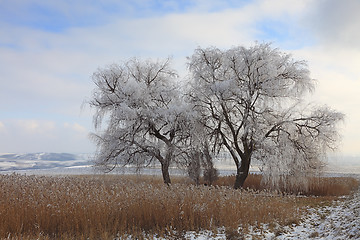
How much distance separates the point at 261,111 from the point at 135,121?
7.34m

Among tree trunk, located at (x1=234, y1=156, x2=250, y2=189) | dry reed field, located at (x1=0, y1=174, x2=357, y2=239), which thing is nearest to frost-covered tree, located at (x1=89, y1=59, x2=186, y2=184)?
tree trunk, located at (x1=234, y1=156, x2=250, y2=189)

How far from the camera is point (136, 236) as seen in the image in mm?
7230

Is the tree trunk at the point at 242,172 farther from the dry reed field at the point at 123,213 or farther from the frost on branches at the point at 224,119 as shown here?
the dry reed field at the point at 123,213

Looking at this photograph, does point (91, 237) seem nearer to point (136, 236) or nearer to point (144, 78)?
point (136, 236)

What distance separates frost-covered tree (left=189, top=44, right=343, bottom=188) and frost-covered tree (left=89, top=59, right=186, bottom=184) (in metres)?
2.01

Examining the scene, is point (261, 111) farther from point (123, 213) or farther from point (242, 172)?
point (123, 213)

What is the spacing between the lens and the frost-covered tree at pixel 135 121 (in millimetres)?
17406

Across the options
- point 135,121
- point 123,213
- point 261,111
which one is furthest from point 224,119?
point 123,213

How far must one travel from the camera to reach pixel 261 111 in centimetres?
1714

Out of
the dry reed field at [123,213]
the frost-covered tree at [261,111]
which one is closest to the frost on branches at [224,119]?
the frost-covered tree at [261,111]

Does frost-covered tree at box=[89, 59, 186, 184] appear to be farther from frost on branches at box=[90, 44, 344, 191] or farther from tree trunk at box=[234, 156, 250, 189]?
tree trunk at box=[234, 156, 250, 189]

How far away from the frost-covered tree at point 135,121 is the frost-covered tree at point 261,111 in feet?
6.58

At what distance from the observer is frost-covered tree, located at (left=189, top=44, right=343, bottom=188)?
54.8ft

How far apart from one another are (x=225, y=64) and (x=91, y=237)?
43.7 ft
